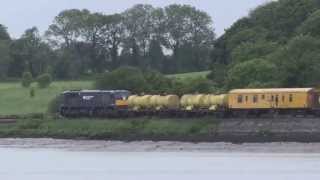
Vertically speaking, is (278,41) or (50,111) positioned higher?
(278,41)

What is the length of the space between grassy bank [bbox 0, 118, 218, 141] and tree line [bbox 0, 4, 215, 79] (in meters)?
87.2

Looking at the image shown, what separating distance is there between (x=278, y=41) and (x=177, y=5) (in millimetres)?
67144

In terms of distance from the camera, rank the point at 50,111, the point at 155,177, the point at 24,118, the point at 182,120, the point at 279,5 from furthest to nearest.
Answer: the point at 279,5 < the point at 50,111 < the point at 24,118 < the point at 182,120 < the point at 155,177

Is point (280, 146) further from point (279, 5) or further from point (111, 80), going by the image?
point (279, 5)

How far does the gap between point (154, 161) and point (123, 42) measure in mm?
122439

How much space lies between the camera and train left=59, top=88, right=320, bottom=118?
8056 cm

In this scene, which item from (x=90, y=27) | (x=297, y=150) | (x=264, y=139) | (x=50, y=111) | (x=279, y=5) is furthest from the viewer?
(x=90, y=27)

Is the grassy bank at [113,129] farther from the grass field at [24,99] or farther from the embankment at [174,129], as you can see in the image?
the grass field at [24,99]

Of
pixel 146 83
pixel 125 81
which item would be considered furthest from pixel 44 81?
pixel 146 83

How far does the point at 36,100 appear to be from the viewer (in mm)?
123875

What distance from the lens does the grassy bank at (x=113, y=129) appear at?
257ft

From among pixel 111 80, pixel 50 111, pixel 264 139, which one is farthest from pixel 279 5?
pixel 264 139

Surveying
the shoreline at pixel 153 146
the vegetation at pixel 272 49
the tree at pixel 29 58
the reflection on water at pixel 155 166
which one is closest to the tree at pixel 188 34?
the tree at pixel 29 58

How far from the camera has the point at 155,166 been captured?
184 feet
